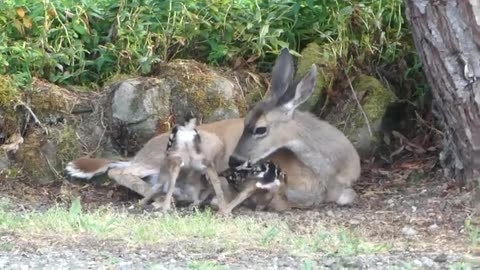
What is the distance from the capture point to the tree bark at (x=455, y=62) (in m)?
8.51

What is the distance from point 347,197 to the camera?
9422 mm

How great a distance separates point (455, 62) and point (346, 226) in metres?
1.56

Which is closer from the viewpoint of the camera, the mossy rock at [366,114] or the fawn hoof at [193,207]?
the fawn hoof at [193,207]

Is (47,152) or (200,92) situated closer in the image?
(47,152)

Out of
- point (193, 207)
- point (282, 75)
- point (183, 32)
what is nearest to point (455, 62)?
point (282, 75)

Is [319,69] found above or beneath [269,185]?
above

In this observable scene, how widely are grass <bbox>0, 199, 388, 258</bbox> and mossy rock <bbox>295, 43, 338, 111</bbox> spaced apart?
2.61 meters

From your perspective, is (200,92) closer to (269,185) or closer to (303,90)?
(303,90)

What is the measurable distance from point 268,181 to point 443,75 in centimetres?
156

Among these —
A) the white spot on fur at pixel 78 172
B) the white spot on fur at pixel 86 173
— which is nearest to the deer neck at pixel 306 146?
the white spot on fur at pixel 86 173

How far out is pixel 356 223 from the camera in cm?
831

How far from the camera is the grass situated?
6.85 meters

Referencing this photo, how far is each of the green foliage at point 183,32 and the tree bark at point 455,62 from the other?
74.5 inches

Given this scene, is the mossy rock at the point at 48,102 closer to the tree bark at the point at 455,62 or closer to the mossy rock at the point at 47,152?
the mossy rock at the point at 47,152
